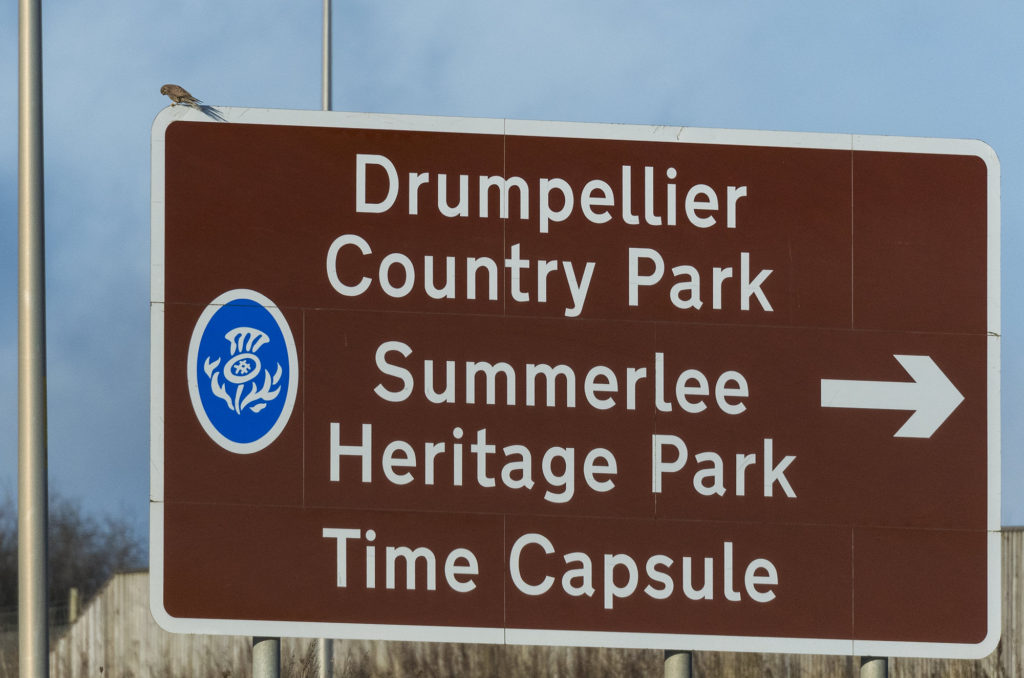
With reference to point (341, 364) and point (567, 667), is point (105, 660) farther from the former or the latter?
point (341, 364)

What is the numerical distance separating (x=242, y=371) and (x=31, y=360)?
1510 mm

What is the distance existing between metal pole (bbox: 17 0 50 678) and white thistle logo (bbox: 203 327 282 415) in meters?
1.47

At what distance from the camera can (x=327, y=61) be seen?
19.0 meters

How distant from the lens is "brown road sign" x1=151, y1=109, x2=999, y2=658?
6.49 meters

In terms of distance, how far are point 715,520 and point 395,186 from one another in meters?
2.03

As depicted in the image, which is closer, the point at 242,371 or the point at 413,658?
the point at 242,371

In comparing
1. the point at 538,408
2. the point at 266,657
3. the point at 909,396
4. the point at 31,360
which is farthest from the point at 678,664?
the point at 31,360

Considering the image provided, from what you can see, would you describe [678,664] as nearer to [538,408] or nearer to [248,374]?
[538,408]

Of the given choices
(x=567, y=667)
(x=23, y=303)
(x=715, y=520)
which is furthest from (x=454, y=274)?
→ (x=567, y=667)

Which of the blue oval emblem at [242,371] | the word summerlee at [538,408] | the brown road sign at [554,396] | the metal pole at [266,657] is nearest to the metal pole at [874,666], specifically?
the brown road sign at [554,396]

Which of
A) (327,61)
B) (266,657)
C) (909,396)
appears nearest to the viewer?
(266,657)

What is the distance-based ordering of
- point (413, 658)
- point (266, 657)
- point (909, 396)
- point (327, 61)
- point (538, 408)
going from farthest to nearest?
point (413, 658) → point (327, 61) → point (909, 396) → point (538, 408) → point (266, 657)

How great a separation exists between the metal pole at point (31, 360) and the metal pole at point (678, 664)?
9.69 feet

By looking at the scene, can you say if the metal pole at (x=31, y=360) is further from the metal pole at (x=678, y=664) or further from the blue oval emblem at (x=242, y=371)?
the metal pole at (x=678, y=664)
